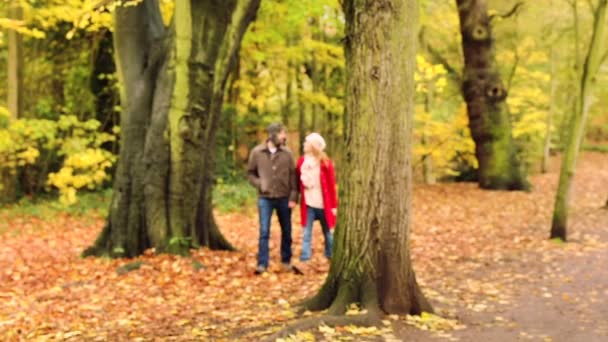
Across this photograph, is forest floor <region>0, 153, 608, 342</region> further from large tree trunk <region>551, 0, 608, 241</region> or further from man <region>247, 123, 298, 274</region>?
man <region>247, 123, 298, 274</region>

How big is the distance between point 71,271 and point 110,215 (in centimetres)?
100

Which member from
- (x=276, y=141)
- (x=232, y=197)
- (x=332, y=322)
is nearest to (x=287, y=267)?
(x=276, y=141)

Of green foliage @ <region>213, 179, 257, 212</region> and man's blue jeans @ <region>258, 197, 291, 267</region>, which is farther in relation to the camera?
green foliage @ <region>213, 179, 257, 212</region>

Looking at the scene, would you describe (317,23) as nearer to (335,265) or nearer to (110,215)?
(110,215)

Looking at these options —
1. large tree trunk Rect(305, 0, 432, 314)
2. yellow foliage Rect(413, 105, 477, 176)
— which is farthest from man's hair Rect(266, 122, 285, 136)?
yellow foliage Rect(413, 105, 477, 176)

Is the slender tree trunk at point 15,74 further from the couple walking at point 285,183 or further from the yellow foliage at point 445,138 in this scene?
the yellow foliage at point 445,138

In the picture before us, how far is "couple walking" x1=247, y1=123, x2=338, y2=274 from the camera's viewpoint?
8555 millimetres

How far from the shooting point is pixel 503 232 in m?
12.6

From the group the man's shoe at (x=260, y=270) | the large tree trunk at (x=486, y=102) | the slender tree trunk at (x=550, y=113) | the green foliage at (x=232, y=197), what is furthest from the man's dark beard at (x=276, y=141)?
the slender tree trunk at (x=550, y=113)

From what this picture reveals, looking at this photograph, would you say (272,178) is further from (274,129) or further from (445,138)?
(445,138)

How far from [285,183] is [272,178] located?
0.19 m

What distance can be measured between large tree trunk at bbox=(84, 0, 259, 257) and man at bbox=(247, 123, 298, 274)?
1.31 meters

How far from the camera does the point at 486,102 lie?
19.9 meters

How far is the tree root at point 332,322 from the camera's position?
16.9ft
